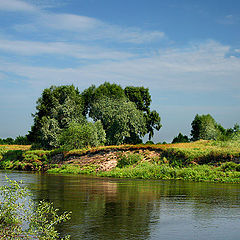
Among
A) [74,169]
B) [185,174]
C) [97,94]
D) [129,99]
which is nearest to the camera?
[185,174]

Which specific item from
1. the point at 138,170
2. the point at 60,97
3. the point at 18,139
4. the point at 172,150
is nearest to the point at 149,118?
the point at 60,97

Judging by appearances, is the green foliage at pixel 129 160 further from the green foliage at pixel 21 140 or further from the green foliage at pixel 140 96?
the green foliage at pixel 21 140

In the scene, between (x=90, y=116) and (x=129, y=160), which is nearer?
(x=129, y=160)

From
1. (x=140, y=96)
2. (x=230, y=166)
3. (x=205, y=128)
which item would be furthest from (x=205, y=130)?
(x=230, y=166)

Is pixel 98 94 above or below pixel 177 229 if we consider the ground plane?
above

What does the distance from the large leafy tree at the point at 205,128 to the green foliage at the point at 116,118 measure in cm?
2396

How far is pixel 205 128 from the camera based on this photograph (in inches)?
3440

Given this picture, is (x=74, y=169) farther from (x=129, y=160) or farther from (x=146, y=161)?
(x=146, y=161)

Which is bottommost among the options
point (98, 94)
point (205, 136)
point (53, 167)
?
point (53, 167)

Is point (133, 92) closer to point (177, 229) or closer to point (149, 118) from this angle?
point (149, 118)

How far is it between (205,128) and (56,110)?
4062 centimetres

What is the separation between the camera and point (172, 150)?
1518 inches

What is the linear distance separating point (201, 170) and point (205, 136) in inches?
2134

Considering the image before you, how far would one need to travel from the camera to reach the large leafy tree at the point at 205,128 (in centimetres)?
8381
